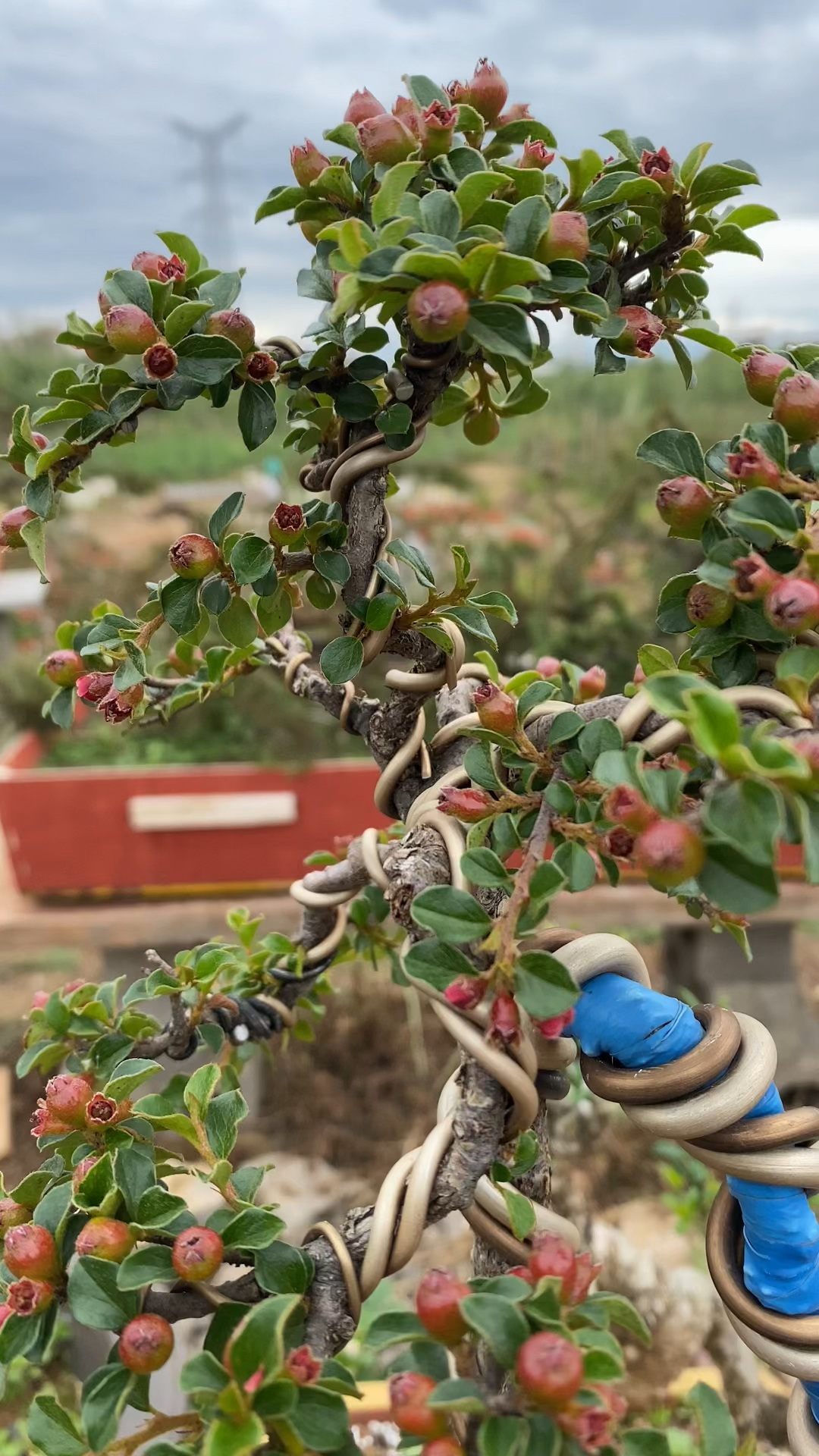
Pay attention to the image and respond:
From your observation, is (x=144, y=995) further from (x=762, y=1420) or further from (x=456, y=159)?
(x=762, y=1420)

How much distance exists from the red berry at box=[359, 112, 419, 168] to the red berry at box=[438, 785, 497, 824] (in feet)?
0.86

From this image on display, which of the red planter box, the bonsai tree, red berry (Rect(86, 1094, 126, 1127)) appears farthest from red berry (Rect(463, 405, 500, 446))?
the red planter box

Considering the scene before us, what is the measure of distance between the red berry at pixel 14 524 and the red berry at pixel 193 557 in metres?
0.07

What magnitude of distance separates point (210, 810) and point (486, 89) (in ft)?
3.96

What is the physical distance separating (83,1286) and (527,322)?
0.37 metres

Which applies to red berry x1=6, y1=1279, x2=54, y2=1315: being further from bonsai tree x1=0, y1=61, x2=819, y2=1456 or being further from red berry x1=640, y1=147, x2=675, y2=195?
red berry x1=640, y1=147, x2=675, y2=195

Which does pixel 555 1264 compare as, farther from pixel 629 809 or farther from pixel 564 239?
pixel 564 239

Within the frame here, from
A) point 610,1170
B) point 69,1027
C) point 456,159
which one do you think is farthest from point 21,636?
point 456,159

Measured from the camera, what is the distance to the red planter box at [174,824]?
153 cm

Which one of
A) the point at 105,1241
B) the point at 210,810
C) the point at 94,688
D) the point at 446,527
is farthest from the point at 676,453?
the point at 446,527

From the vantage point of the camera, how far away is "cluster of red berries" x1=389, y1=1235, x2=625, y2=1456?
11.7 inches

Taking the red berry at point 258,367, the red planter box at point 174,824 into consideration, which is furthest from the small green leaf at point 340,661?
the red planter box at point 174,824

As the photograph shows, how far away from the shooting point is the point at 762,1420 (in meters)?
1.08

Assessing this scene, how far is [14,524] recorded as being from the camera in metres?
0.45
